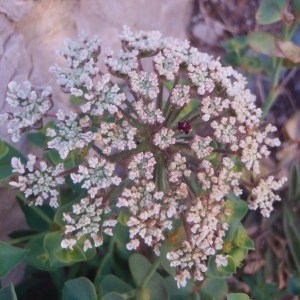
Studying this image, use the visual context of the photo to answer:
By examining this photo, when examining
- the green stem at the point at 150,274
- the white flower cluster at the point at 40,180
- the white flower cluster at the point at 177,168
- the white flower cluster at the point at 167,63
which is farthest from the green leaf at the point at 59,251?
the white flower cluster at the point at 167,63

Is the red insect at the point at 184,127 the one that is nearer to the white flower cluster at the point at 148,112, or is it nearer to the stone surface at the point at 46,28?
the white flower cluster at the point at 148,112

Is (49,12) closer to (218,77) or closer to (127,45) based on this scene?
(127,45)

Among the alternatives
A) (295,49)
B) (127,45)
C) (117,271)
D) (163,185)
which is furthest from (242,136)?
(117,271)

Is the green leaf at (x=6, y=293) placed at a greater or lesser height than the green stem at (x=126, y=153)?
lesser

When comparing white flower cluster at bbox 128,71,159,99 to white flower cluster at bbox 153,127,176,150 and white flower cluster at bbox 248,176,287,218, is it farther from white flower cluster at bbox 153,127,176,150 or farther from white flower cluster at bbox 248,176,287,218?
white flower cluster at bbox 248,176,287,218

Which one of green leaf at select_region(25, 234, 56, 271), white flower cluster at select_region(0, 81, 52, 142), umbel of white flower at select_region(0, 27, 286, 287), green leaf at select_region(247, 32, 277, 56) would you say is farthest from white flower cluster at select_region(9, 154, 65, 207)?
green leaf at select_region(247, 32, 277, 56)

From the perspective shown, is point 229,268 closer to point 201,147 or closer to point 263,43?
point 201,147
